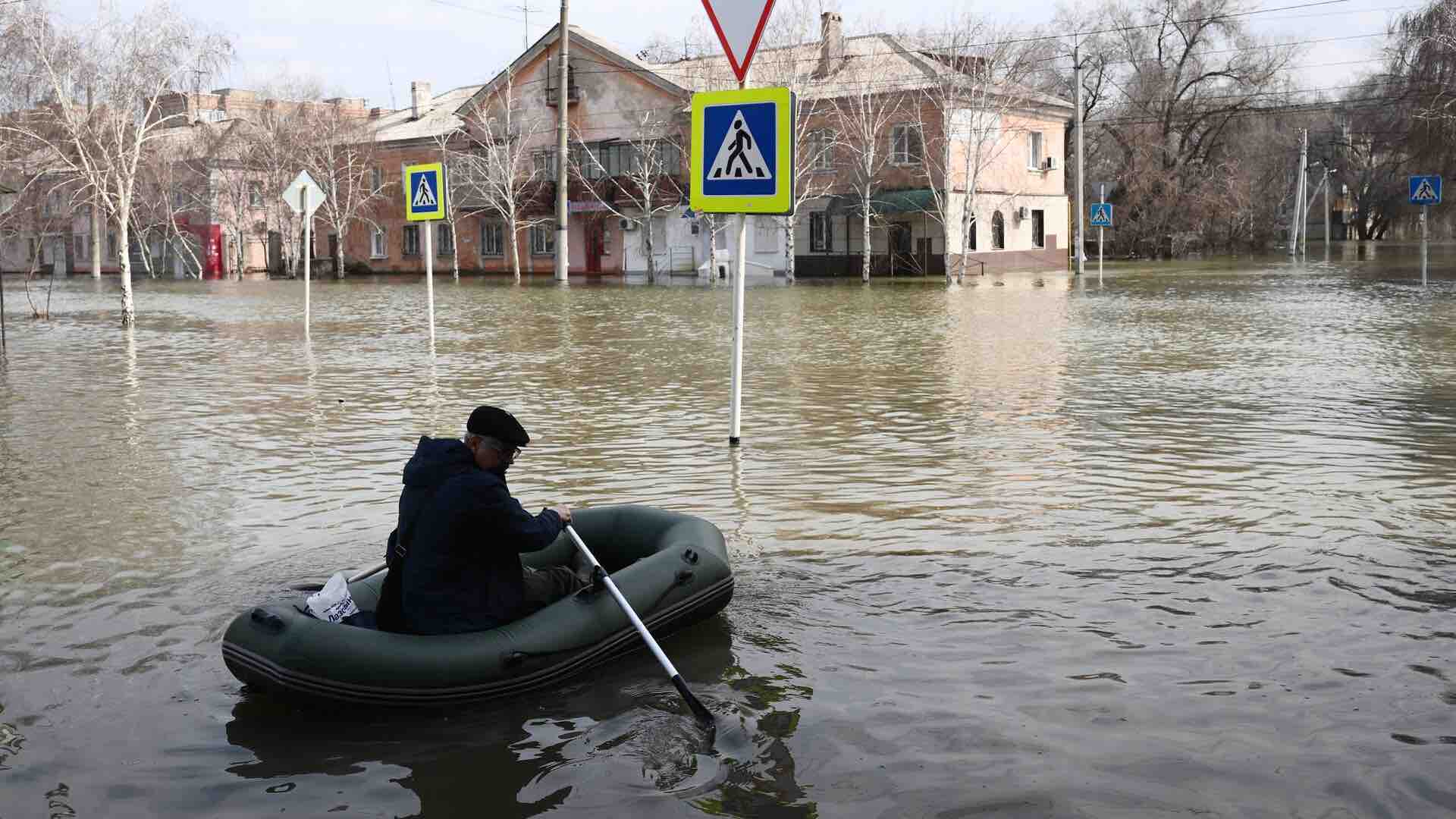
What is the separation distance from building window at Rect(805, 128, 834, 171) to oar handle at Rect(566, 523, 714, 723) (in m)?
45.9

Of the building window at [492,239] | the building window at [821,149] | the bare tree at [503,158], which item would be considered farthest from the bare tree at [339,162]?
the building window at [821,149]

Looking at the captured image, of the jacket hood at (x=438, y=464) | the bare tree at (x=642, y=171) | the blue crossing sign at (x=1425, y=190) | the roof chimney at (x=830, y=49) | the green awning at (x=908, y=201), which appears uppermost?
the roof chimney at (x=830, y=49)

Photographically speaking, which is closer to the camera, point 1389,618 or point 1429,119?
point 1389,618

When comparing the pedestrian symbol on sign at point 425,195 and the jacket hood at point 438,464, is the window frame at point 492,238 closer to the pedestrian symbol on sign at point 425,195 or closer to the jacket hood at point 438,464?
the pedestrian symbol on sign at point 425,195

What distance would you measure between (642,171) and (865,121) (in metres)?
9.74

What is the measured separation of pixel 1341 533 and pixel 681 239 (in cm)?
5248

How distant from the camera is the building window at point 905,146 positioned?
52.2 m

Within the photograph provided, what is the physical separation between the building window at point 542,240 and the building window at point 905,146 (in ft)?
57.8

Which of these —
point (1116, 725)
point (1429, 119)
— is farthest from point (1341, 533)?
point (1429, 119)

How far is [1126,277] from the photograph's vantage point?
155 ft

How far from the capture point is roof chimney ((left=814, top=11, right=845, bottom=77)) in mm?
52906

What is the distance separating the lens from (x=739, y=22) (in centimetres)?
945

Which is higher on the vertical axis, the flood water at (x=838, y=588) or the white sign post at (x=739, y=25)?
the white sign post at (x=739, y=25)

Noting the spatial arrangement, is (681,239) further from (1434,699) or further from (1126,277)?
(1434,699)
